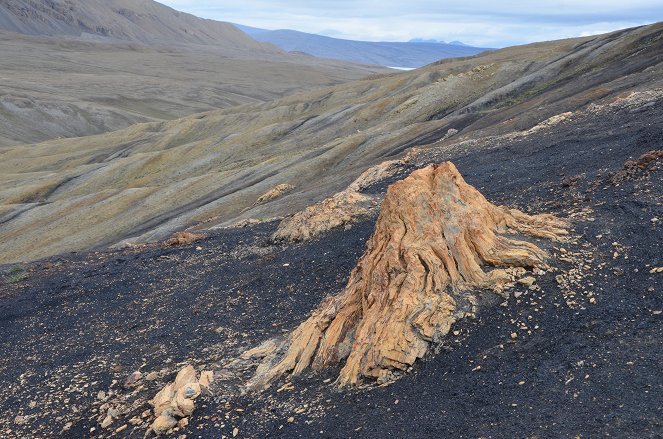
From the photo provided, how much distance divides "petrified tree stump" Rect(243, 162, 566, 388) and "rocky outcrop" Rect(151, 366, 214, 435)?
101 cm

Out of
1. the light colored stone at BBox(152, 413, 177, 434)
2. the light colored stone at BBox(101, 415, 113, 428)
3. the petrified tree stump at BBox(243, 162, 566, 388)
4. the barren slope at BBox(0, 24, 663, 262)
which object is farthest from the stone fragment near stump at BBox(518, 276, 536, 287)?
the barren slope at BBox(0, 24, 663, 262)

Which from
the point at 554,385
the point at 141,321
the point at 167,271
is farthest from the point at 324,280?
the point at 554,385

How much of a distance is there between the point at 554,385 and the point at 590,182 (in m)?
8.56

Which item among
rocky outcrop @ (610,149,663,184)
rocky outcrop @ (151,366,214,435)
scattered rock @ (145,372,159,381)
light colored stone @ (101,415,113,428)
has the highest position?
rocky outcrop @ (610,149,663,184)

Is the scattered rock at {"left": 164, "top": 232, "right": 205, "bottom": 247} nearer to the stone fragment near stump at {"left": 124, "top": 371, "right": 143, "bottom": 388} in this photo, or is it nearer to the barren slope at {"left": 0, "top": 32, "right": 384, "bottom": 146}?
the stone fragment near stump at {"left": 124, "top": 371, "right": 143, "bottom": 388}

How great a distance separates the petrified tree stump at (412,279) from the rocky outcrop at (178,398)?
39.9 inches

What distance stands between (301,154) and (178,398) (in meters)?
34.8

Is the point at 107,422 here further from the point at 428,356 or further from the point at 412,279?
the point at 412,279

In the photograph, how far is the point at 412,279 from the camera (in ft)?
38.3

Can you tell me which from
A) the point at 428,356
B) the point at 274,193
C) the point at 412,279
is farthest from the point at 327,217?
the point at 274,193

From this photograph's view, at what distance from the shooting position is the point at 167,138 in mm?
82562

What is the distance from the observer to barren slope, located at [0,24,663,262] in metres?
32.3

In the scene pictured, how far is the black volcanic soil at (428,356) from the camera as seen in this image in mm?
9195

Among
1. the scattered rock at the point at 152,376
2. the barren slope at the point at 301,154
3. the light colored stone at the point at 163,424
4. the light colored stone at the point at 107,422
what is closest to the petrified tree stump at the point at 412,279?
the light colored stone at the point at 163,424
